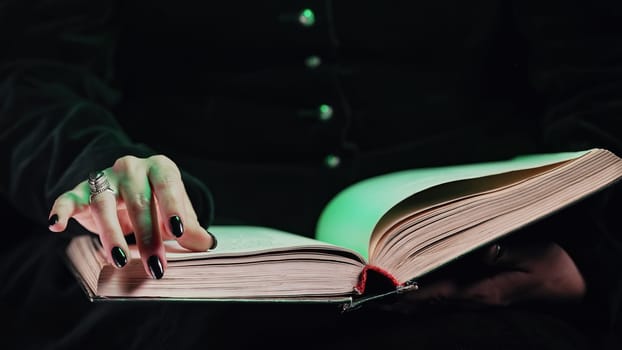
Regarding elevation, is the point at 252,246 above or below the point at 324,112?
below

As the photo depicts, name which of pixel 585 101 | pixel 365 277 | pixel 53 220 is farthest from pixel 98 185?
pixel 585 101

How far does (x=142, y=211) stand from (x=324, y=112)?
480 mm

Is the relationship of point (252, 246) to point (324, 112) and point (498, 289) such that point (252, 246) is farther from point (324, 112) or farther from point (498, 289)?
point (324, 112)

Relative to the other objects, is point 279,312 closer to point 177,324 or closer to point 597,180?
point 177,324

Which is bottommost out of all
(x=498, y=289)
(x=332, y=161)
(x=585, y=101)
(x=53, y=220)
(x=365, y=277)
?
(x=53, y=220)

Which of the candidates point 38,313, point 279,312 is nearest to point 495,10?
point 279,312

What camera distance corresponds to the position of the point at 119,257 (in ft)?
1.66

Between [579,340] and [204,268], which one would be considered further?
[579,340]

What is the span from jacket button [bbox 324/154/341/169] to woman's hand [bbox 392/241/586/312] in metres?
0.36

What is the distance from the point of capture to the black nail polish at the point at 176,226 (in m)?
0.53

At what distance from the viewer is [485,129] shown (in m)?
1.04

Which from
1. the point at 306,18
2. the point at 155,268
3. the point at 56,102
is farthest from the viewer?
the point at 306,18

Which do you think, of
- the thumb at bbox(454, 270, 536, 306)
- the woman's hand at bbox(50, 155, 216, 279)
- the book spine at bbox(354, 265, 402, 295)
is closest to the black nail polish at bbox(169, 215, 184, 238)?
the woman's hand at bbox(50, 155, 216, 279)

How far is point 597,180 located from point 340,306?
28 cm
